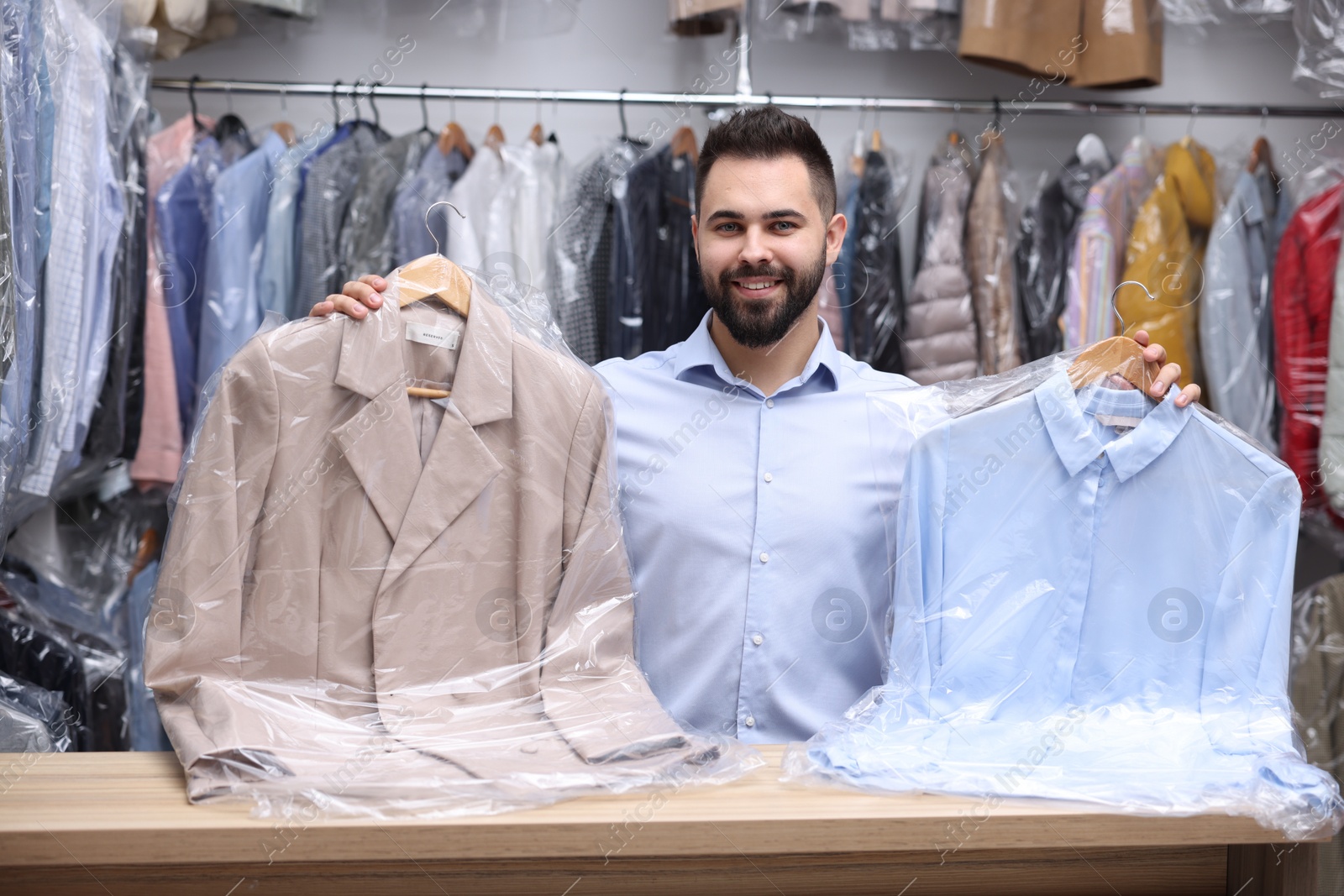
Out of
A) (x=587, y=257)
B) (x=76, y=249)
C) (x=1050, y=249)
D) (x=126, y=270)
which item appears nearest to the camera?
(x=76, y=249)

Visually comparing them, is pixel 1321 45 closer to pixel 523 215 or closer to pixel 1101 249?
pixel 1101 249

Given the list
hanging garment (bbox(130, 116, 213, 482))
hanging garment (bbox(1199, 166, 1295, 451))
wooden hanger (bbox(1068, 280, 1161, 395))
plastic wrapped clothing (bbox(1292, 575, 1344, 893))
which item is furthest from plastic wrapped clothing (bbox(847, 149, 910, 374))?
hanging garment (bbox(130, 116, 213, 482))

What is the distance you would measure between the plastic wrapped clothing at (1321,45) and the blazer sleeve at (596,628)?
196 cm

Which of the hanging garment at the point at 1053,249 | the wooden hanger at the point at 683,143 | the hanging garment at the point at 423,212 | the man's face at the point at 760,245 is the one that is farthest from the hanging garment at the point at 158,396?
the hanging garment at the point at 1053,249

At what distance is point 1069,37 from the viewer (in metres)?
2.86

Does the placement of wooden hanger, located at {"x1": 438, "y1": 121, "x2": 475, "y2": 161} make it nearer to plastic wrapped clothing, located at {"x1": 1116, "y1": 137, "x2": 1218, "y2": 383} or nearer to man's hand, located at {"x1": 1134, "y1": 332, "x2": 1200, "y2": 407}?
man's hand, located at {"x1": 1134, "y1": 332, "x2": 1200, "y2": 407}

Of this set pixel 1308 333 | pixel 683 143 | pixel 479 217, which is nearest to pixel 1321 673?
pixel 1308 333

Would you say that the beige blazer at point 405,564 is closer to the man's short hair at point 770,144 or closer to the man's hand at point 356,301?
the man's hand at point 356,301

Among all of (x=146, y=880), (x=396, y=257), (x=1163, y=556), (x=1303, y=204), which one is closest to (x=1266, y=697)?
(x=1163, y=556)

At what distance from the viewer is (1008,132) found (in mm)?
3275

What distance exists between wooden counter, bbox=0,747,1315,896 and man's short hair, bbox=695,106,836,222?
2.86ft

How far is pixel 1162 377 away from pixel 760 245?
1.93ft

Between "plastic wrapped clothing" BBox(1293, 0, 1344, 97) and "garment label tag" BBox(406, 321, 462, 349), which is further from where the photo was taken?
"plastic wrapped clothing" BBox(1293, 0, 1344, 97)

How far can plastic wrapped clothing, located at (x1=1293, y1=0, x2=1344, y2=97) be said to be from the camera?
8.28 feet
